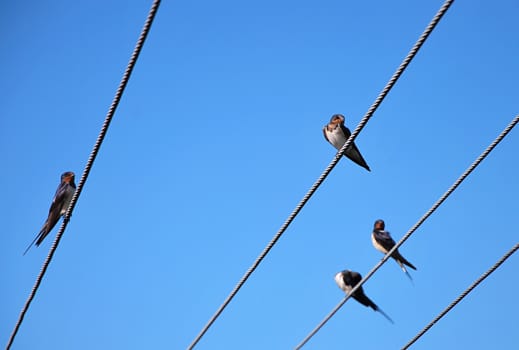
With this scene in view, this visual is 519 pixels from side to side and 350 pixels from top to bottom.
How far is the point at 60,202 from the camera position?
→ 7.29 meters

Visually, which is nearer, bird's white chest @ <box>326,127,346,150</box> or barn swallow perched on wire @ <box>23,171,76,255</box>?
barn swallow perched on wire @ <box>23,171,76,255</box>

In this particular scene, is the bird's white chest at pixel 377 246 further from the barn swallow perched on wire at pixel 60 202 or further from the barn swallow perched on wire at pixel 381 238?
the barn swallow perched on wire at pixel 60 202

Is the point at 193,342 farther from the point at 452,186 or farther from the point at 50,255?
the point at 452,186

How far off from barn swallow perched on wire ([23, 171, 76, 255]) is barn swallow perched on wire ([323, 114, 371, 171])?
331 centimetres

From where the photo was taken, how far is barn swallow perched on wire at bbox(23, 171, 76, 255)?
6555 mm

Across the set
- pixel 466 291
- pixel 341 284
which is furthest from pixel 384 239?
pixel 466 291

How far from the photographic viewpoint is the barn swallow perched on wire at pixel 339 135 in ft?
30.0

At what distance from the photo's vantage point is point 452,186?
404cm

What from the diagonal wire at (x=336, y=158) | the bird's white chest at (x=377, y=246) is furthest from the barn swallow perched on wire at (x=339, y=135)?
the diagonal wire at (x=336, y=158)

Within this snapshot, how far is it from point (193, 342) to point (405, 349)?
174 centimetres

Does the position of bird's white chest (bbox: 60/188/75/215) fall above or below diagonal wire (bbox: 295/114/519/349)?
below

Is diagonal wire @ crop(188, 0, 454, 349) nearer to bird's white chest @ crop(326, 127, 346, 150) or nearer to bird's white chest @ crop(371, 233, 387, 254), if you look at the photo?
bird's white chest @ crop(326, 127, 346, 150)

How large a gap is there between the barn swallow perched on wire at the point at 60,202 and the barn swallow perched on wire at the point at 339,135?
331 centimetres

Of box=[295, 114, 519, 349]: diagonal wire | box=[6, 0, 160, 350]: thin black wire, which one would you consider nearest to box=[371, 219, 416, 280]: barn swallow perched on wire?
box=[295, 114, 519, 349]: diagonal wire
